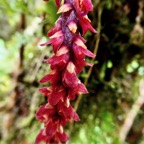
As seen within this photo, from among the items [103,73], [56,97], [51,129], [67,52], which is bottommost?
[103,73]

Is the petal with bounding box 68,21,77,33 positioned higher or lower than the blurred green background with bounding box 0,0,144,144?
higher

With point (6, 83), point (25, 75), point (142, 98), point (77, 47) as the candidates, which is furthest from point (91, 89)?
point (77, 47)

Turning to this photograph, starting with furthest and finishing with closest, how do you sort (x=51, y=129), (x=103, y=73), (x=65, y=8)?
(x=103, y=73) → (x=51, y=129) → (x=65, y=8)

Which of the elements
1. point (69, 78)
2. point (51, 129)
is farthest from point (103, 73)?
point (69, 78)

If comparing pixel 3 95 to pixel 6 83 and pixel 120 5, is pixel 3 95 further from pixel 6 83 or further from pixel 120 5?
pixel 120 5

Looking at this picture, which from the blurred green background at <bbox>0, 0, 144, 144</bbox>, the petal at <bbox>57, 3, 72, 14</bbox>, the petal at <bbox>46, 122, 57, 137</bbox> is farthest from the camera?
the blurred green background at <bbox>0, 0, 144, 144</bbox>

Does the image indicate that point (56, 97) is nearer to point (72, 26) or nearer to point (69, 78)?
point (69, 78)

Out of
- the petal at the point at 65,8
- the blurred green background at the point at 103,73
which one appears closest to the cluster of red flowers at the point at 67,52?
the petal at the point at 65,8

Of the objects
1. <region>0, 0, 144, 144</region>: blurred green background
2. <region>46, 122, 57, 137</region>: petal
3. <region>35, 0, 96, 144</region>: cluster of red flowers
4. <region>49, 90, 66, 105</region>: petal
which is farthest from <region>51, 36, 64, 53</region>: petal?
<region>0, 0, 144, 144</region>: blurred green background

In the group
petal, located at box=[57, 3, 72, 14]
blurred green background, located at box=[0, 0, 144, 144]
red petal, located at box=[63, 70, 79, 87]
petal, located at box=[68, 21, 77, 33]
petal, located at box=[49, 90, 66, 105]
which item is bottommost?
blurred green background, located at box=[0, 0, 144, 144]

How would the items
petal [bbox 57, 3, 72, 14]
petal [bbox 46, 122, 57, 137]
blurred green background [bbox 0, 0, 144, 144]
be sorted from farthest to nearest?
blurred green background [bbox 0, 0, 144, 144]
petal [bbox 46, 122, 57, 137]
petal [bbox 57, 3, 72, 14]

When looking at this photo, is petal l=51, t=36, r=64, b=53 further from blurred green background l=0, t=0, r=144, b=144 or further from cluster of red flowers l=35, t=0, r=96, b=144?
blurred green background l=0, t=0, r=144, b=144
